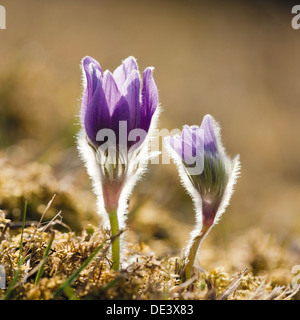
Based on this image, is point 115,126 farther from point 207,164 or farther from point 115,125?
point 207,164

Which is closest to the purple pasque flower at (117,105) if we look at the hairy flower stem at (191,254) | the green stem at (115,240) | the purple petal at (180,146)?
the purple petal at (180,146)

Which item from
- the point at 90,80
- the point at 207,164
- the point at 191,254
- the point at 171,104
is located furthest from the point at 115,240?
the point at 171,104

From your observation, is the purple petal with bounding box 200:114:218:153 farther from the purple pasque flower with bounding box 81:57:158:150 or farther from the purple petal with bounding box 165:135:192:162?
the purple pasque flower with bounding box 81:57:158:150

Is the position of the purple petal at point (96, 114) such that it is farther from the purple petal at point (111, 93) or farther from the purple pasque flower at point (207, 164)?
the purple pasque flower at point (207, 164)

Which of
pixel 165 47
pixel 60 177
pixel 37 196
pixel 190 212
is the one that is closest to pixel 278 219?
pixel 190 212

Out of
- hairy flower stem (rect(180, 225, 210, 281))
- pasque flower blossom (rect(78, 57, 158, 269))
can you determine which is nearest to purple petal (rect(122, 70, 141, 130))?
pasque flower blossom (rect(78, 57, 158, 269))
